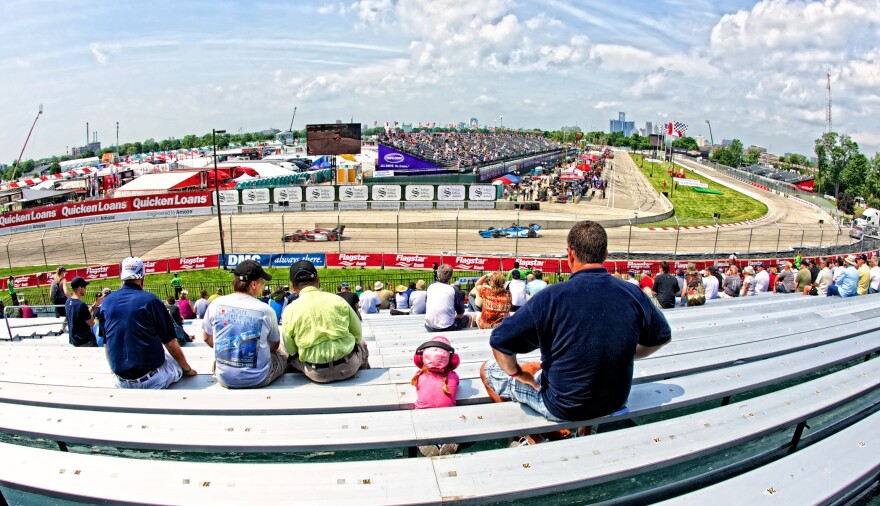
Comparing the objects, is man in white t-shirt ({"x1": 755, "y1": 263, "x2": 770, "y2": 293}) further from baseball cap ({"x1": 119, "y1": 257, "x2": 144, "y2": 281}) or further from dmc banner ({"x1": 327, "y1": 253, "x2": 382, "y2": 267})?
dmc banner ({"x1": 327, "y1": 253, "x2": 382, "y2": 267})

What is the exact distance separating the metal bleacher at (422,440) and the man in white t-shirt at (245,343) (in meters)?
0.16

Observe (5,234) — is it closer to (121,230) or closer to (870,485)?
(121,230)

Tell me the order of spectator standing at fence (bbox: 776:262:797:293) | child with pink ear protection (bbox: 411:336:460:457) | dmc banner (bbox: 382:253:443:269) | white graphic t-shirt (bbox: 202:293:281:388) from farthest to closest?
1. dmc banner (bbox: 382:253:443:269)
2. spectator standing at fence (bbox: 776:262:797:293)
3. white graphic t-shirt (bbox: 202:293:281:388)
4. child with pink ear protection (bbox: 411:336:460:457)

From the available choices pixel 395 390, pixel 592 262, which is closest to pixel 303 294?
pixel 395 390

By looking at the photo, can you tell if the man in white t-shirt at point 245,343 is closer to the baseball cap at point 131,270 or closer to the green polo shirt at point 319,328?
the green polo shirt at point 319,328

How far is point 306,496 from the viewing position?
2133mm

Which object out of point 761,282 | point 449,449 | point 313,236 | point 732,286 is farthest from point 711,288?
point 313,236

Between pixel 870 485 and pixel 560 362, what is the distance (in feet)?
5.25

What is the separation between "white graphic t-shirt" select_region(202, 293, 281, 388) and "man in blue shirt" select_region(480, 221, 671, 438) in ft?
6.06

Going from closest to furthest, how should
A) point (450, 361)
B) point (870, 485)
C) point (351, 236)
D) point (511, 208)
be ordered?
1. point (870, 485)
2. point (450, 361)
3. point (351, 236)
4. point (511, 208)

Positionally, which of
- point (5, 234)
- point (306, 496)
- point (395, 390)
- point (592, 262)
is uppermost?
point (592, 262)

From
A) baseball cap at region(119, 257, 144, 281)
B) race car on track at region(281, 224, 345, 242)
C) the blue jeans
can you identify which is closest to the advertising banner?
race car on track at region(281, 224, 345, 242)

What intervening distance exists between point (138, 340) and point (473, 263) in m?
21.7

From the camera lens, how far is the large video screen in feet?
180
